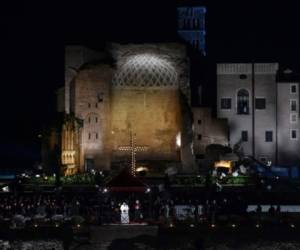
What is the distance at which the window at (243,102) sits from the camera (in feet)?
230

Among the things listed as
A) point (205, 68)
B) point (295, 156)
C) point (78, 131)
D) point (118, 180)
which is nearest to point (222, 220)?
point (118, 180)

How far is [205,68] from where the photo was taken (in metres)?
76.0

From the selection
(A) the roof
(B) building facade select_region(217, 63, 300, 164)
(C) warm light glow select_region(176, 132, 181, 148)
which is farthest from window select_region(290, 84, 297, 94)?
(A) the roof

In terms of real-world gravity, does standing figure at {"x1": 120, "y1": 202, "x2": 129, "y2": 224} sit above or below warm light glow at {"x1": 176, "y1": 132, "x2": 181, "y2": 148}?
below

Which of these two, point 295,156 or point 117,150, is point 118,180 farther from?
point 295,156

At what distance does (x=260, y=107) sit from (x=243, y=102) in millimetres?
1231

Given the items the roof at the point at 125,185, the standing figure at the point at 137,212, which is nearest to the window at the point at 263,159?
the roof at the point at 125,185

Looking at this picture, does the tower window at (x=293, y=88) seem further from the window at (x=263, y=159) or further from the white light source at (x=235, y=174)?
the white light source at (x=235, y=174)

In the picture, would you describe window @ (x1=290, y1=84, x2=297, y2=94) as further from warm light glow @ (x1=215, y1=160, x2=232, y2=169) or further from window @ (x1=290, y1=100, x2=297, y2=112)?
warm light glow @ (x1=215, y1=160, x2=232, y2=169)

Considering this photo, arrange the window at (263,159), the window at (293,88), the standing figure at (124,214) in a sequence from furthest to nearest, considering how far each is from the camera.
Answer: the window at (263,159)
the window at (293,88)
the standing figure at (124,214)

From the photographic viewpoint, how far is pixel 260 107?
7025 centimetres

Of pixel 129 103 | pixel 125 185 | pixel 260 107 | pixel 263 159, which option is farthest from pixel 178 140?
pixel 125 185

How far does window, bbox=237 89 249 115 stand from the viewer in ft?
230

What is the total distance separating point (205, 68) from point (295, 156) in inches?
405
